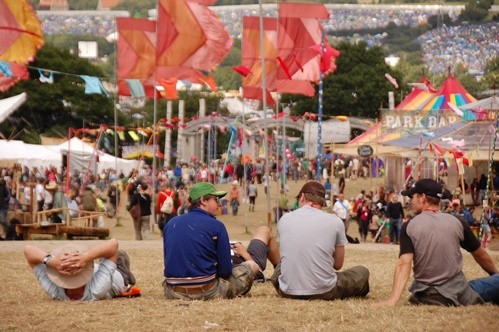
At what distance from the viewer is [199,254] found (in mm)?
12016

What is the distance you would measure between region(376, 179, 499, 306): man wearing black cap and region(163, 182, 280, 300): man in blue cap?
4.83ft

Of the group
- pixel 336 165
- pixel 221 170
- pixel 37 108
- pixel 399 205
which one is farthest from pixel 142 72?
pixel 37 108

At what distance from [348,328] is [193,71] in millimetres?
24160

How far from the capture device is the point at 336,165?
67188 mm

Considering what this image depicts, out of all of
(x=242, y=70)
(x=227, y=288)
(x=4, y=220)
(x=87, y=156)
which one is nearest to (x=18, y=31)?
(x=4, y=220)

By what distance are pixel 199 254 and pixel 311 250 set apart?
3.18 ft

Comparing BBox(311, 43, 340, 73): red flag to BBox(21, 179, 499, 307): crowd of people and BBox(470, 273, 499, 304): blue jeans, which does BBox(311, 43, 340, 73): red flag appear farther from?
BBox(470, 273, 499, 304): blue jeans

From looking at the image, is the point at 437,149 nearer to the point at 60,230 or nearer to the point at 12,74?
the point at 12,74

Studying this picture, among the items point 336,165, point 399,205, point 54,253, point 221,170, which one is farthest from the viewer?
point 336,165

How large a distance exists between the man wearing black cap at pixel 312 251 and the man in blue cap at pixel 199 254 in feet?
1.67

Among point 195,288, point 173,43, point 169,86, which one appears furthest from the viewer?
point 169,86

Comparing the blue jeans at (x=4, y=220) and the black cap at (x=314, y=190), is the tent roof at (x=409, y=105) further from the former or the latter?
the black cap at (x=314, y=190)

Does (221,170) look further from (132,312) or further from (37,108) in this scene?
(132,312)

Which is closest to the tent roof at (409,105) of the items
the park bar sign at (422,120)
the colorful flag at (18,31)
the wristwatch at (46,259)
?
the park bar sign at (422,120)
